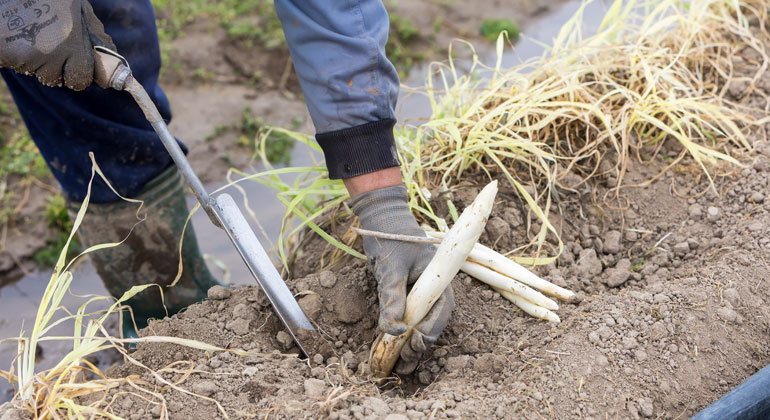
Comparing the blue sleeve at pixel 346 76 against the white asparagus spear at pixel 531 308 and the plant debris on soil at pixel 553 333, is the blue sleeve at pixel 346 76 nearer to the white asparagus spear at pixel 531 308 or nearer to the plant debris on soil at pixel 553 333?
the plant debris on soil at pixel 553 333

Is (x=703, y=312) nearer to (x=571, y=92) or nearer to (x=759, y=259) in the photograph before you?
(x=759, y=259)

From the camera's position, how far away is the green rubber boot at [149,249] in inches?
87.3

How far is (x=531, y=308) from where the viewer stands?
1.69 meters

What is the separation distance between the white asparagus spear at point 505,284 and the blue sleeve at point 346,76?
1.31 ft

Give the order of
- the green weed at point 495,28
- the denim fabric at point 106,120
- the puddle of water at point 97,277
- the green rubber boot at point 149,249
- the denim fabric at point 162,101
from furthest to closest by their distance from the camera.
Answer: the green weed at point 495,28 → the puddle of water at point 97,277 → the green rubber boot at point 149,249 → the denim fabric at point 106,120 → the denim fabric at point 162,101

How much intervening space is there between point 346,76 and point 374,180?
291 mm

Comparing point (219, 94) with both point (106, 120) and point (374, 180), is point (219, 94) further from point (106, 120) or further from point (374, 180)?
point (374, 180)

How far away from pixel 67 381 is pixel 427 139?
4.87 feet

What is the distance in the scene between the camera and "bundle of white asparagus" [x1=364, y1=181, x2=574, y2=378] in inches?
58.1

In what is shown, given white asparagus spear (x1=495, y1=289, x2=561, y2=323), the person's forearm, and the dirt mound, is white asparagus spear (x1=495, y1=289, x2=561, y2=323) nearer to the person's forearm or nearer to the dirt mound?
the dirt mound

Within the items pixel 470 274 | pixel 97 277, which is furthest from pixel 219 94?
pixel 470 274

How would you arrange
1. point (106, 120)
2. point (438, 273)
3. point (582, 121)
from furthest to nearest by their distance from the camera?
point (582, 121) → point (106, 120) → point (438, 273)

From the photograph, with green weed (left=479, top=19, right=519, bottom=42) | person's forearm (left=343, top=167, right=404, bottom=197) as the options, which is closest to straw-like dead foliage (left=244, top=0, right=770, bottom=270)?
person's forearm (left=343, top=167, right=404, bottom=197)

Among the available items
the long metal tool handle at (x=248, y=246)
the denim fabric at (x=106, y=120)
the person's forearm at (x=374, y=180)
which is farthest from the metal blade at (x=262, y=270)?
the denim fabric at (x=106, y=120)
